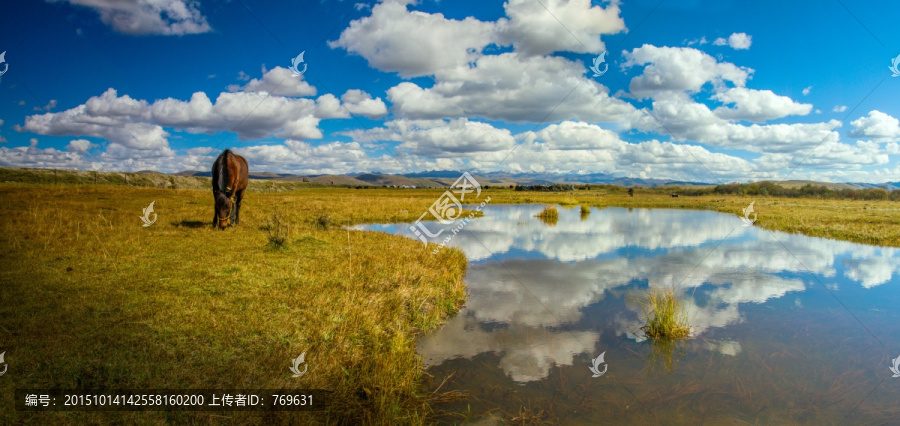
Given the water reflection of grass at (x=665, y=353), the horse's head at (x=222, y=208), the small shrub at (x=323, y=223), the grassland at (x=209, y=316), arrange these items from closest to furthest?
the grassland at (x=209, y=316)
the water reflection of grass at (x=665, y=353)
the horse's head at (x=222, y=208)
the small shrub at (x=323, y=223)

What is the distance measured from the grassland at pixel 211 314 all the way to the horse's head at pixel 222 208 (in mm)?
1164

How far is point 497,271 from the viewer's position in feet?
52.1

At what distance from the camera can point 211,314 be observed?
7.48 meters

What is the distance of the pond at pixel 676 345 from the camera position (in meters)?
6.53

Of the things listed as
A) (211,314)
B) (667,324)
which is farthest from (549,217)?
(211,314)

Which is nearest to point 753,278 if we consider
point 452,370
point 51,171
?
point 452,370

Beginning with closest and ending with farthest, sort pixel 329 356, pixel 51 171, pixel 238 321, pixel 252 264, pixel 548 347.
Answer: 1. pixel 329 356
2. pixel 238 321
3. pixel 548 347
4. pixel 252 264
5. pixel 51 171

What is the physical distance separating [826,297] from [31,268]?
2165 cm

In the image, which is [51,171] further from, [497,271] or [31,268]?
[497,271]

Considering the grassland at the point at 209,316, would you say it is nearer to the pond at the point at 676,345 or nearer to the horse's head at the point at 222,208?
the pond at the point at 676,345

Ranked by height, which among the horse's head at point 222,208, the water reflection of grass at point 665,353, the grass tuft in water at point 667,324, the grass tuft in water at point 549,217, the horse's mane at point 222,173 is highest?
the horse's mane at point 222,173

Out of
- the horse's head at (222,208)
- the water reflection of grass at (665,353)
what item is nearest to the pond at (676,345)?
the water reflection of grass at (665,353)

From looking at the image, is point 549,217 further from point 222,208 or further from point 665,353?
point 665,353

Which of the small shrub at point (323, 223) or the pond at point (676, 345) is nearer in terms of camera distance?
the pond at point (676, 345)
